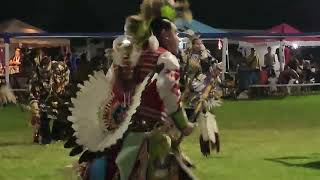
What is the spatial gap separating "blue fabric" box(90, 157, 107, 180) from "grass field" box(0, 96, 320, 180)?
2.43 metres

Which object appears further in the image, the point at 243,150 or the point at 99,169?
the point at 243,150

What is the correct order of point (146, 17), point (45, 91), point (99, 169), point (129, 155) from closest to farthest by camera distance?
point (129, 155) → point (99, 169) → point (146, 17) → point (45, 91)

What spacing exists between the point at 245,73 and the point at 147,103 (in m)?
18.7

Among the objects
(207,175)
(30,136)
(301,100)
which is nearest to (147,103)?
(207,175)

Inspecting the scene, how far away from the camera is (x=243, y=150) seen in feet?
38.4

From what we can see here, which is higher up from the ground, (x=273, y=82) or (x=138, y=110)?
(x=138, y=110)

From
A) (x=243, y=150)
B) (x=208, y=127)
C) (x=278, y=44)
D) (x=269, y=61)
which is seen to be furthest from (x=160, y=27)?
(x=278, y=44)

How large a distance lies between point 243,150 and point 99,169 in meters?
6.62

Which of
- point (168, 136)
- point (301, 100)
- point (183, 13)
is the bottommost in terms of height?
point (301, 100)

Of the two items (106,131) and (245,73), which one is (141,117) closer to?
(106,131)

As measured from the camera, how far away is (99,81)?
561 cm

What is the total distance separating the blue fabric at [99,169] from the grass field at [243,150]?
7.98 feet

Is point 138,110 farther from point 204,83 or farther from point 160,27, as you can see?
point 204,83

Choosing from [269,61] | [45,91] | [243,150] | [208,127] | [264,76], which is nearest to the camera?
[208,127]
